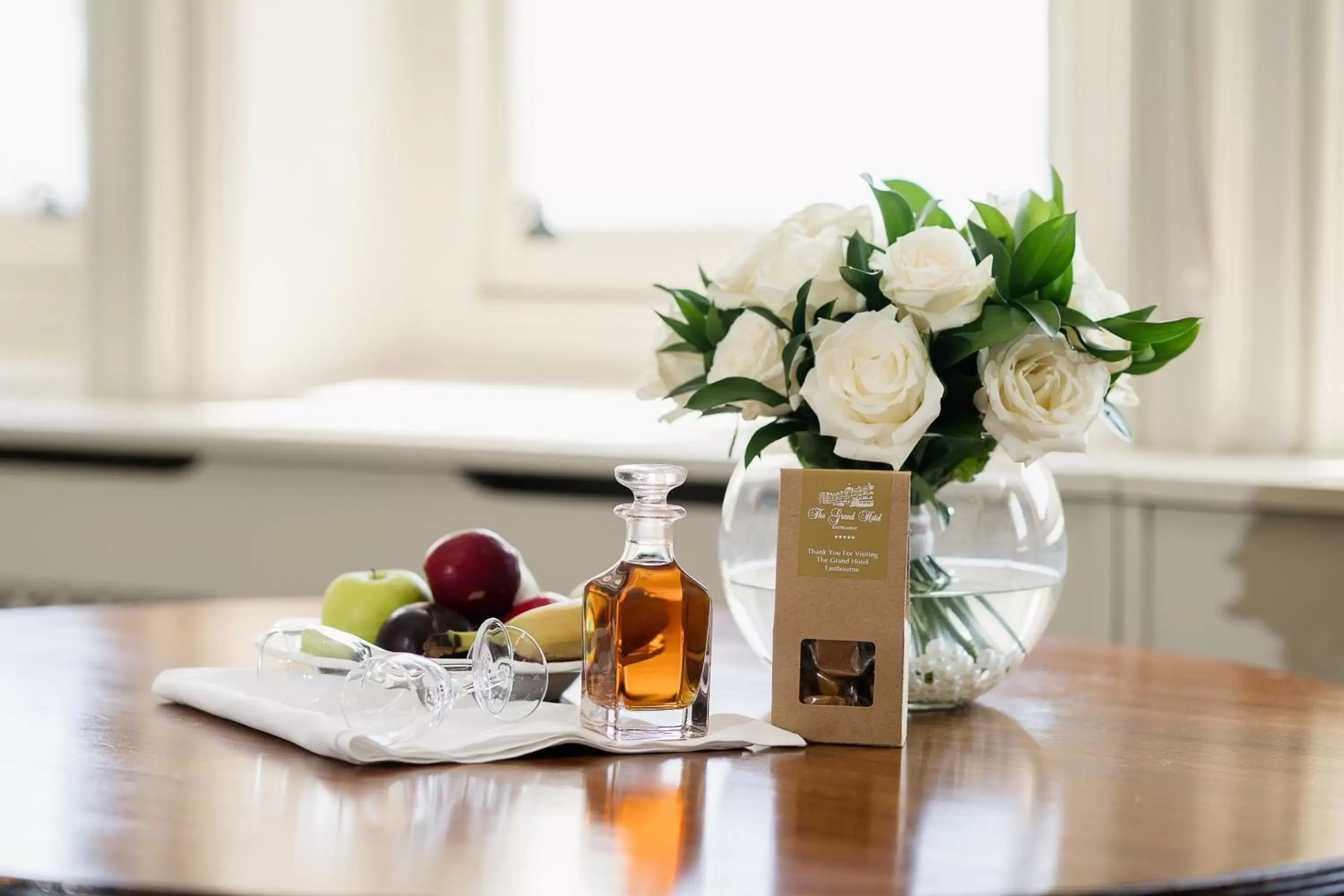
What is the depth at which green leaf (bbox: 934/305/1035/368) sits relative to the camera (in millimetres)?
903

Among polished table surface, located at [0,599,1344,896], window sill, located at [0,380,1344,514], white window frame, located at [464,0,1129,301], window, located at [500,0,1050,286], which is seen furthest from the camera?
white window frame, located at [464,0,1129,301]

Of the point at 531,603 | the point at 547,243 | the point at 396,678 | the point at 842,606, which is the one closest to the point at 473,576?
the point at 531,603

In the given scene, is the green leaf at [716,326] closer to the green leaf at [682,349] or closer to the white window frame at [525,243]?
the green leaf at [682,349]

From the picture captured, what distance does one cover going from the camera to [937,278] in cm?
90

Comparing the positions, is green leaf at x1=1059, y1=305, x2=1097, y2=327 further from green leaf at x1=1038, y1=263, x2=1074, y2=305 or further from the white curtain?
the white curtain

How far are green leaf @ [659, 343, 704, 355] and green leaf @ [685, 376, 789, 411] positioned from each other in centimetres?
6

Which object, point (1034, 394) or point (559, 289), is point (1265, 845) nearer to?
point (1034, 394)

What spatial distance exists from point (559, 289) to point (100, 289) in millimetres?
666

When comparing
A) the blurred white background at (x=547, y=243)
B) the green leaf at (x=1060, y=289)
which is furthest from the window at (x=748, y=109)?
the green leaf at (x=1060, y=289)

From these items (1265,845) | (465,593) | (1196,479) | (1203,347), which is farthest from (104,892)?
(1203,347)

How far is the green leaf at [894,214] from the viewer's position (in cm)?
99

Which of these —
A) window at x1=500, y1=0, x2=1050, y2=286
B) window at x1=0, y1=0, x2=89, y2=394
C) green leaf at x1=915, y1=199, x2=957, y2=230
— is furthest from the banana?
→ window at x1=0, y1=0, x2=89, y2=394

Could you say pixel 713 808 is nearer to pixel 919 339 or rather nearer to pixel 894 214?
pixel 919 339

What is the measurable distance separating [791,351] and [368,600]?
0.34 metres
